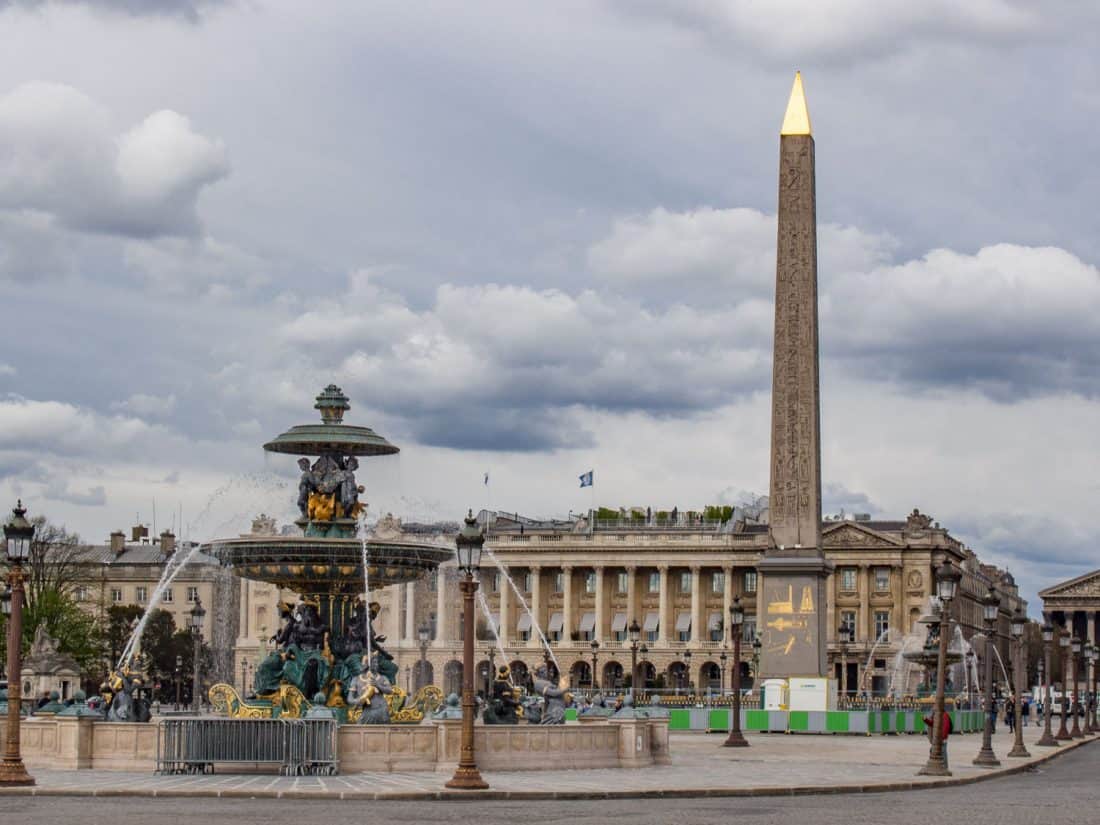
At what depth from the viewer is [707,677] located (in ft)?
451

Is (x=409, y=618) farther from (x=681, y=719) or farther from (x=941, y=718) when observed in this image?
(x=941, y=718)

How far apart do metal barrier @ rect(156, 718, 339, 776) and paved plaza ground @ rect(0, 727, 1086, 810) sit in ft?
1.06

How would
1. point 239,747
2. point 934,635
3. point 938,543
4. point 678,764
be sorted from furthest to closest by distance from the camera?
1. point 938,543
2. point 934,635
3. point 678,764
4. point 239,747

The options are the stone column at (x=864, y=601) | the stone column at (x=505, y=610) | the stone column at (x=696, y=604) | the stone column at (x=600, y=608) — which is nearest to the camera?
the stone column at (x=864, y=601)

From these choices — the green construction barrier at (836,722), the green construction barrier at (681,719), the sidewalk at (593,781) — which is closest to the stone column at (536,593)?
the green construction barrier at (681,719)

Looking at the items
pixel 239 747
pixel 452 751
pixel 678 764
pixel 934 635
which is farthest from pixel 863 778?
pixel 934 635

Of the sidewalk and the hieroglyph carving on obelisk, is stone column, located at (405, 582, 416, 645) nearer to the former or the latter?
the hieroglyph carving on obelisk

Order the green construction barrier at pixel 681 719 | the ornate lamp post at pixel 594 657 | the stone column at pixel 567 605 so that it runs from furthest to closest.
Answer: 1. the stone column at pixel 567 605
2. the ornate lamp post at pixel 594 657
3. the green construction barrier at pixel 681 719

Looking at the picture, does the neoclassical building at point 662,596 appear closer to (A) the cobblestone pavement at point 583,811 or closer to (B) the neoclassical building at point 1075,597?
(B) the neoclassical building at point 1075,597

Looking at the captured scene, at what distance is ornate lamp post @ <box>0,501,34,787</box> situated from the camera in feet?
86.9

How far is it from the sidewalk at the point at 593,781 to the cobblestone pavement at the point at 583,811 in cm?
50

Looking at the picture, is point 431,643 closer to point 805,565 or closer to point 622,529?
point 622,529

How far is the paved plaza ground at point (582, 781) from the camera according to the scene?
26078 millimetres

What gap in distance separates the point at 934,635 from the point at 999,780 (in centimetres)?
2978
